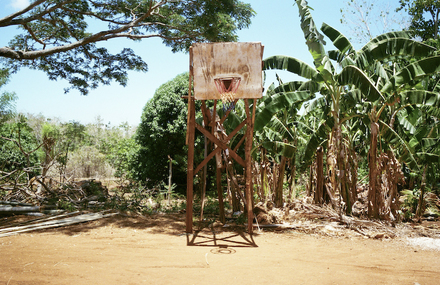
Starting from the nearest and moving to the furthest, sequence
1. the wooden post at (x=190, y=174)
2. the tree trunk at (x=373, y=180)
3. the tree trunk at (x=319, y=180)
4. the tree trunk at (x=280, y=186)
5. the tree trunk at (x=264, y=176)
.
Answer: the wooden post at (x=190, y=174)
the tree trunk at (x=373, y=180)
the tree trunk at (x=319, y=180)
the tree trunk at (x=280, y=186)
the tree trunk at (x=264, y=176)

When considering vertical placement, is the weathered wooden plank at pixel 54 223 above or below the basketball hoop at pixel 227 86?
below

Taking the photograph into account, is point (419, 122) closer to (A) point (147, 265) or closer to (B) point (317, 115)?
(B) point (317, 115)

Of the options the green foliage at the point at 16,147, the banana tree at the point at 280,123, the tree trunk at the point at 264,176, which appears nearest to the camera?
the banana tree at the point at 280,123

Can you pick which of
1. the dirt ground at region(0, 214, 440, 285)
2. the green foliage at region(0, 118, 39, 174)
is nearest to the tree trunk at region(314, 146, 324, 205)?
the dirt ground at region(0, 214, 440, 285)

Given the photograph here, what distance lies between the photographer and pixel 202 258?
18.3ft

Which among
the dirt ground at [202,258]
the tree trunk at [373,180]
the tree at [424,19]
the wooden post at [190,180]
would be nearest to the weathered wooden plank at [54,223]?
the dirt ground at [202,258]

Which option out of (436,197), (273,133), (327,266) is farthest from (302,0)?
(436,197)

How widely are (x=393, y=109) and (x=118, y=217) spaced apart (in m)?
8.38

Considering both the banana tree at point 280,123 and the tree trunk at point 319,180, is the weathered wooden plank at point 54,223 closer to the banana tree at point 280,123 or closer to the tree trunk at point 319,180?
the banana tree at point 280,123

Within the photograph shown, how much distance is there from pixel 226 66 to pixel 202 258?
3.81 meters

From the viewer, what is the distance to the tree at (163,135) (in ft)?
48.5

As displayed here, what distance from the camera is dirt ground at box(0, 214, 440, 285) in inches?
179

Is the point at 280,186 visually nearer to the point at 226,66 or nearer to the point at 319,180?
the point at 319,180

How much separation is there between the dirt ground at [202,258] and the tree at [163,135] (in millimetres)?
7111
